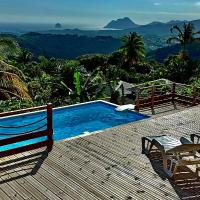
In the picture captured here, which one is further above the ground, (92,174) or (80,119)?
(92,174)

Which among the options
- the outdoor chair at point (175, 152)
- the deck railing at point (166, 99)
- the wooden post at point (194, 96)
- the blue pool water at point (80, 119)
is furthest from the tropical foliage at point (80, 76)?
the outdoor chair at point (175, 152)

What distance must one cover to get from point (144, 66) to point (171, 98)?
43.6 meters

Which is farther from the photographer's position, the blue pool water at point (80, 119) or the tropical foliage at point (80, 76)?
the tropical foliage at point (80, 76)

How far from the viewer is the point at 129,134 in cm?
1088

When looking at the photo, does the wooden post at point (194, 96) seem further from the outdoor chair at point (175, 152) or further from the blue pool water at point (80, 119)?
the outdoor chair at point (175, 152)

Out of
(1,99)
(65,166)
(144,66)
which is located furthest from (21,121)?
(144,66)

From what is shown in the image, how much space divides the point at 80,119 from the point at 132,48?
45.3 m

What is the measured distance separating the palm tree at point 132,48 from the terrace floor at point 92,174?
5087 centimetres

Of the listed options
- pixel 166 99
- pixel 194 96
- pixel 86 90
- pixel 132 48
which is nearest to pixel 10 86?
pixel 86 90

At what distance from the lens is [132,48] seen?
6056cm

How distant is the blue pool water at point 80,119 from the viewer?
14.7 meters

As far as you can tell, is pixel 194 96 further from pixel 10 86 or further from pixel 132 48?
pixel 132 48

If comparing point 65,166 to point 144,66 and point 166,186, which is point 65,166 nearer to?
point 166,186

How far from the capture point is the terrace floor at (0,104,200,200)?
717 centimetres
